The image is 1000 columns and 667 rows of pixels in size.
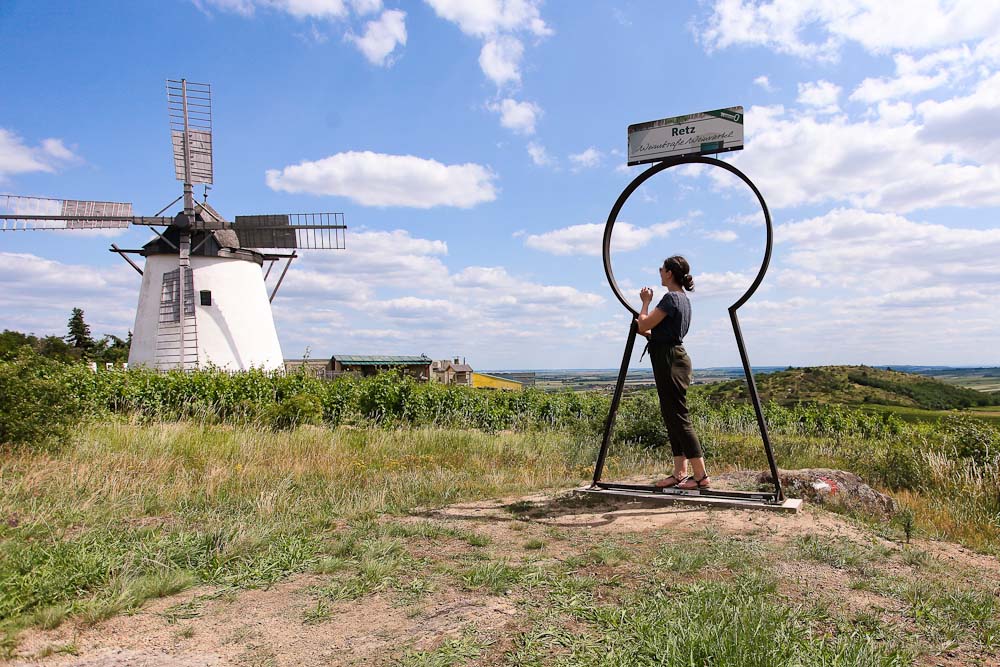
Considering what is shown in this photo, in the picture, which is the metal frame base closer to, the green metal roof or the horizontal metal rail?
the horizontal metal rail

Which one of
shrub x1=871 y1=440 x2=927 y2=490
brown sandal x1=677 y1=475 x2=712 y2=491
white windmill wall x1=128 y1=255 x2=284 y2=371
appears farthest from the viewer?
white windmill wall x1=128 y1=255 x2=284 y2=371

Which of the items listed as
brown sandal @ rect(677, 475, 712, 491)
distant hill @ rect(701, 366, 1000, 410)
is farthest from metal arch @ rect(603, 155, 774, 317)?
distant hill @ rect(701, 366, 1000, 410)

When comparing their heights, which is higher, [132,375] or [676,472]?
[132,375]

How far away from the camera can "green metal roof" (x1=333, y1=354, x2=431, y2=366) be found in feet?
121

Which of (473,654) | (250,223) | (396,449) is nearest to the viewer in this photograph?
(473,654)

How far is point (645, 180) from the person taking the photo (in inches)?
249

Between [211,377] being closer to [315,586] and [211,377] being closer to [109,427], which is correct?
[109,427]

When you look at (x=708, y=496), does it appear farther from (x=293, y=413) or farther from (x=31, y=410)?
(x=293, y=413)

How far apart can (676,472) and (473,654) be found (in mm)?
3716

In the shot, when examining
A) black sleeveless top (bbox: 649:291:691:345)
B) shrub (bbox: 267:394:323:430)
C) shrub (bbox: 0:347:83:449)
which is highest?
→ black sleeveless top (bbox: 649:291:691:345)

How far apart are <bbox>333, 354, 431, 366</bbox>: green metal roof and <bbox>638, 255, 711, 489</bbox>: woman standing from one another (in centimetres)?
3106

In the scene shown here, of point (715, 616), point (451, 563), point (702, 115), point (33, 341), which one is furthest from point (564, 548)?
point (33, 341)

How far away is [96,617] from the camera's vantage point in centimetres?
323

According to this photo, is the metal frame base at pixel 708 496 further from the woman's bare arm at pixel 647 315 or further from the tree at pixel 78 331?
the tree at pixel 78 331
